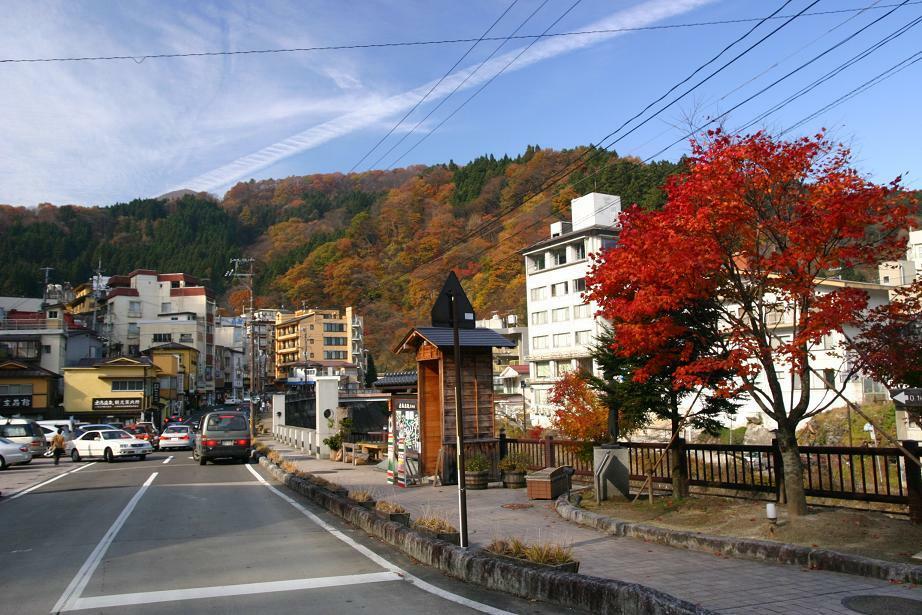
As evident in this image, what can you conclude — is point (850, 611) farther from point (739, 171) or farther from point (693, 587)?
point (739, 171)

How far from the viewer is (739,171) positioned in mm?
9727

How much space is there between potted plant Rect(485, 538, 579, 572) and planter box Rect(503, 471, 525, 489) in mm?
8145

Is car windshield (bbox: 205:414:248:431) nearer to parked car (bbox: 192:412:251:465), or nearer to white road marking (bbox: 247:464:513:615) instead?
parked car (bbox: 192:412:251:465)

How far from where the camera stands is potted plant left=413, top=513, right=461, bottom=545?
29.8 ft

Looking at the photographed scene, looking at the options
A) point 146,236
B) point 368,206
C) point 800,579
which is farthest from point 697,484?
point 146,236

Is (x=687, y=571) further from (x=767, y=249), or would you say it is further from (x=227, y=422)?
(x=227, y=422)

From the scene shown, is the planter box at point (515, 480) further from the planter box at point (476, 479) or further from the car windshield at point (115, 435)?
the car windshield at point (115, 435)

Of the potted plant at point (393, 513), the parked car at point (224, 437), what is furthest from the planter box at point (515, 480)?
the parked car at point (224, 437)

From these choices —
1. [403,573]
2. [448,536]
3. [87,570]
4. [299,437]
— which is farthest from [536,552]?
[299,437]

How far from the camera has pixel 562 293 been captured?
63219mm

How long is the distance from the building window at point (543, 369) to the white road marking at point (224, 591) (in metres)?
57.0

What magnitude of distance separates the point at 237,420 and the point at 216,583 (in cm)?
2058

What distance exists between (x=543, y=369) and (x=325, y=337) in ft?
148

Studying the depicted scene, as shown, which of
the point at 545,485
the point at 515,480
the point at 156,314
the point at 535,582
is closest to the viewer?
the point at 535,582
